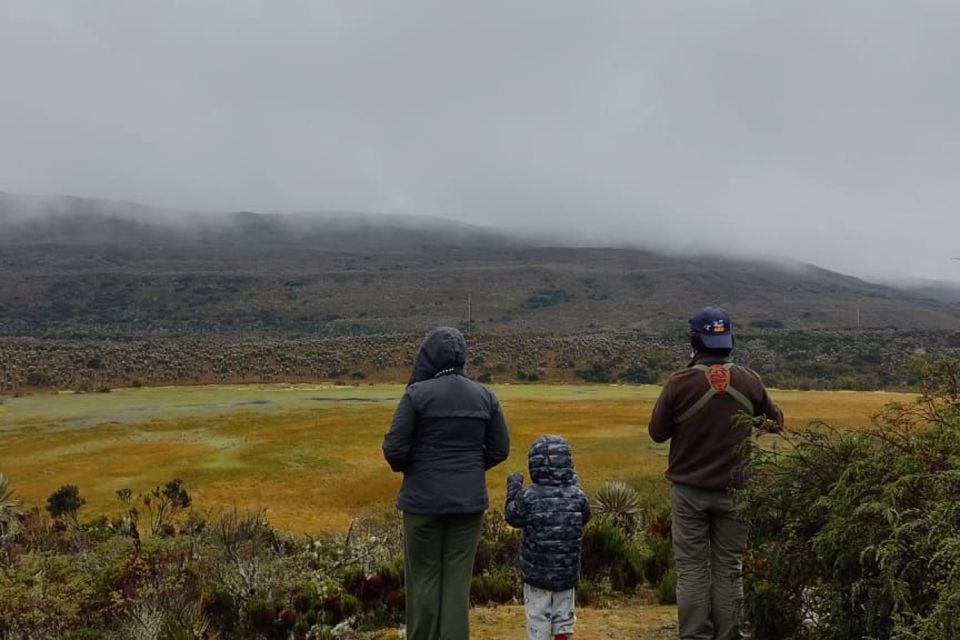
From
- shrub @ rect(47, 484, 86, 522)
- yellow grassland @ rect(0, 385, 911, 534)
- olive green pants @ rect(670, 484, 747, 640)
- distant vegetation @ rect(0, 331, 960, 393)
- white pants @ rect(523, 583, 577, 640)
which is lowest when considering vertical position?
distant vegetation @ rect(0, 331, 960, 393)

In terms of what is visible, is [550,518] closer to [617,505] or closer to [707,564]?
[707,564]

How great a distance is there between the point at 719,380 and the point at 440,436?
165 cm

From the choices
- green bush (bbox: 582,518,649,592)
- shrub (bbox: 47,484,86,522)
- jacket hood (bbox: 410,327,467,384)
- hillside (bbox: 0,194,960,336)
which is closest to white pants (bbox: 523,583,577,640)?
jacket hood (bbox: 410,327,467,384)

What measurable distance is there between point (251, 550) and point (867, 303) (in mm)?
127515

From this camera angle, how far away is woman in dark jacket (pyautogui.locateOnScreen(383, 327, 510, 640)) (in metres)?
4.45

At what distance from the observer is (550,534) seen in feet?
15.6

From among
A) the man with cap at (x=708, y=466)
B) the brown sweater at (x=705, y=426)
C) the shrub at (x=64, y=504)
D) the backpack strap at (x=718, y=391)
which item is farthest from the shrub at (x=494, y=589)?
the shrub at (x=64, y=504)

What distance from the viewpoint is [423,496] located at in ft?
14.5

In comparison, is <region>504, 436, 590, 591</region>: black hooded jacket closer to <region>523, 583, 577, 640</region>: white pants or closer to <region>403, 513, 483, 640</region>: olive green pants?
<region>523, 583, 577, 640</region>: white pants

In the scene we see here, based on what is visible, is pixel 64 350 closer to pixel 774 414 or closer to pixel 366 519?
pixel 366 519

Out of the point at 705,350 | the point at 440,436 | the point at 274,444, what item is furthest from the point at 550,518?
the point at 274,444

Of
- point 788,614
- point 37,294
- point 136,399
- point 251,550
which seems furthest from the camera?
point 37,294

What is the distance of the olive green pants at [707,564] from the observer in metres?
4.65

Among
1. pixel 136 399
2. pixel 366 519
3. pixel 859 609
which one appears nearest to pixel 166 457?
pixel 366 519
